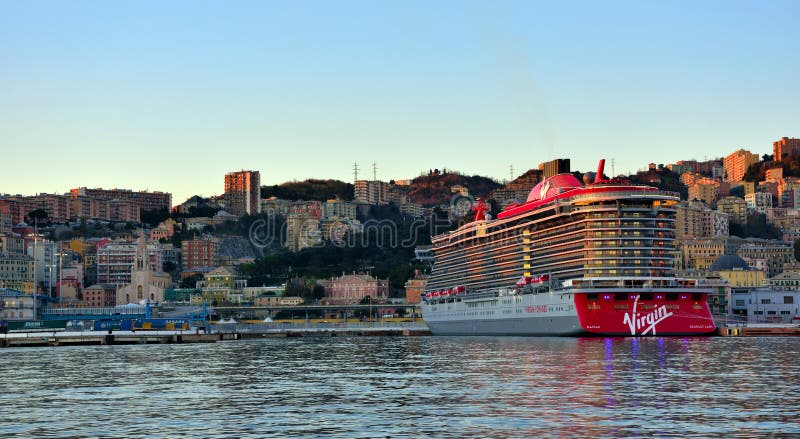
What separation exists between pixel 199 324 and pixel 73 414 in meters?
127

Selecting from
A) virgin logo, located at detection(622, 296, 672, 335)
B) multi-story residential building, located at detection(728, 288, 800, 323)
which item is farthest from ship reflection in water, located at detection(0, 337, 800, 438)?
multi-story residential building, located at detection(728, 288, 800, 323)

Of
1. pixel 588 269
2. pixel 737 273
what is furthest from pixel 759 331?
pixel 737 273

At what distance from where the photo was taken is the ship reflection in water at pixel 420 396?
108 ft

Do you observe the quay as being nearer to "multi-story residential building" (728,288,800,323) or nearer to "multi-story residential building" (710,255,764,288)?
"multi-story residential building" (728,288,800,323)

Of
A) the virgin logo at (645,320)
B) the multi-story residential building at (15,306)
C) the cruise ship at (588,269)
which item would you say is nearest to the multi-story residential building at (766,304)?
the cruise ship at (588,269)

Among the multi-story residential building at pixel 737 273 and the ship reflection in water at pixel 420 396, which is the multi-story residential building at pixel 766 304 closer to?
the multi-story residential building at pixel 737 273

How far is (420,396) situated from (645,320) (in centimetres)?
5556

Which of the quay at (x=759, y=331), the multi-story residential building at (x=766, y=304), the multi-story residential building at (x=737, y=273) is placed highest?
the multi-story residential building at (x=737, y=273)

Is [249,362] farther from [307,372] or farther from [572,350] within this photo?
[572,350]

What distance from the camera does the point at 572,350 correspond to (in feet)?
235

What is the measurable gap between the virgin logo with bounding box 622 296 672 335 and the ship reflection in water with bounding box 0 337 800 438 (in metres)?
22.5

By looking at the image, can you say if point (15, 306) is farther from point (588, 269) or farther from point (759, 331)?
point (759, 331)

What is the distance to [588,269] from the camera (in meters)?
97.8

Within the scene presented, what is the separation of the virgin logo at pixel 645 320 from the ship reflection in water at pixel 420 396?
22492 millimetres
